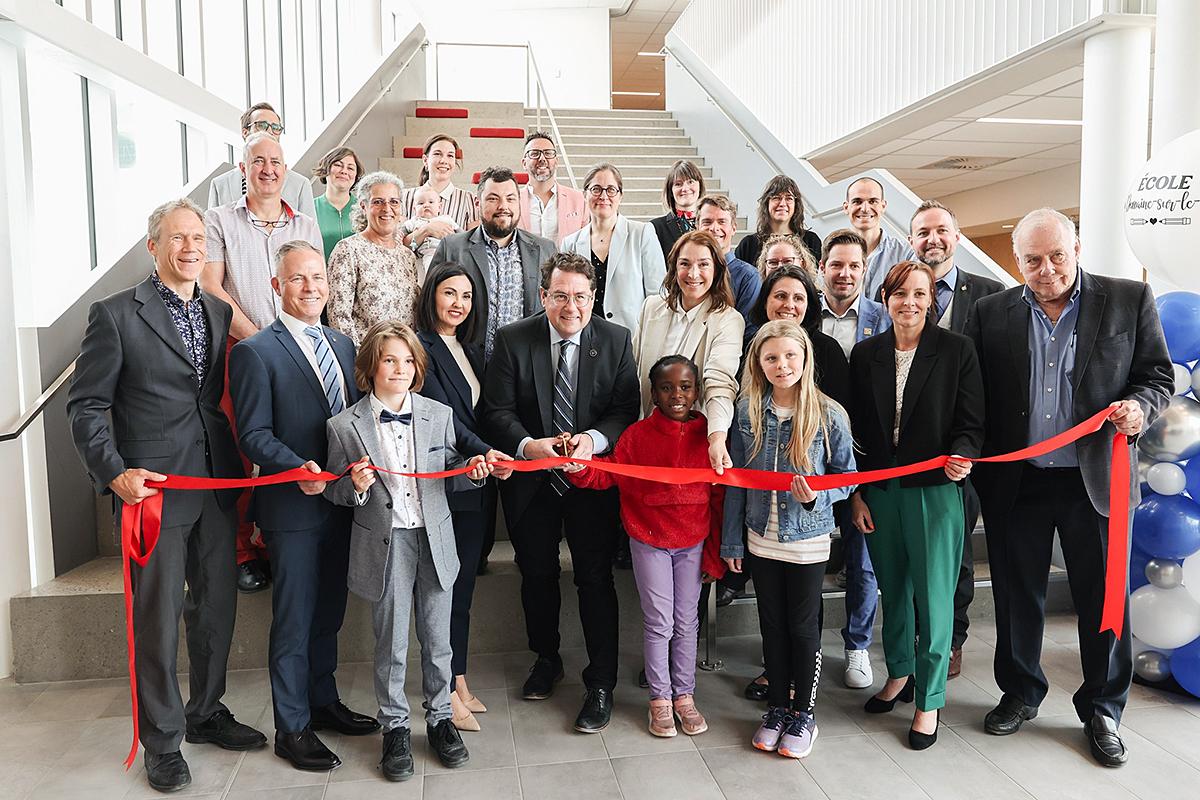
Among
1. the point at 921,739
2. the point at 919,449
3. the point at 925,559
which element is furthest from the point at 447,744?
the point at 919,449

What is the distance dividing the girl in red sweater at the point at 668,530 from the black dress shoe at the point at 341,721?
40.5 inches

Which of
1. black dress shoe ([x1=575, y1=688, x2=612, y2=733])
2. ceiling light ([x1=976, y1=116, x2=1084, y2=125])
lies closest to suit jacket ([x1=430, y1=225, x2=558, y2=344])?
black dress shoe ([x1=575, y1=688, x2=612, y2=733])

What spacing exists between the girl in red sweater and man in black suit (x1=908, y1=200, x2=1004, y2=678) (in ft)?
3.67

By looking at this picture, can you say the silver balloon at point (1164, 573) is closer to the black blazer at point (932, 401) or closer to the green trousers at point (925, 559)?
the green trousers at point (925, 559)

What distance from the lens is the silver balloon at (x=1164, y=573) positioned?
3457 millimetres

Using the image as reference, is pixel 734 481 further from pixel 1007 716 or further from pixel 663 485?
pixel 1007 716

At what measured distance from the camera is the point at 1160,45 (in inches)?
192

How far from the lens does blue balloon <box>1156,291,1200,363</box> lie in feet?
11.3

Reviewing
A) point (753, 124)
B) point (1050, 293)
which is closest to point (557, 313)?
point (1050, 293)

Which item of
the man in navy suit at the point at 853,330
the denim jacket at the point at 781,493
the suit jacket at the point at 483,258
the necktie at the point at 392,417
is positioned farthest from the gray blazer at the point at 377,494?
the man in navy suit at the point at 853,330

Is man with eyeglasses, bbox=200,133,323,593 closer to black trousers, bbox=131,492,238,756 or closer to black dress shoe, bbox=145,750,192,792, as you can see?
black trousers, bbox=131,492,238,756

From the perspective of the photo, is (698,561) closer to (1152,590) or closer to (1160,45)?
(1152,590)

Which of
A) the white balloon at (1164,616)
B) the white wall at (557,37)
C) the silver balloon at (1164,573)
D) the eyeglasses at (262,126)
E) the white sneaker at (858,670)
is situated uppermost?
the white wall at (557,37)

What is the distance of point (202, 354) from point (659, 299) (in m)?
1.64
